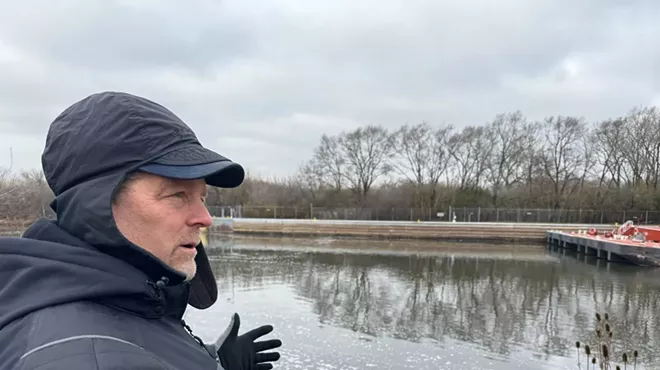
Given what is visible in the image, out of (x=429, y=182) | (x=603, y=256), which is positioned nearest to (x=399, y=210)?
(x=429, y=182)

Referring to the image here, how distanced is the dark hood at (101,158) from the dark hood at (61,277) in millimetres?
35

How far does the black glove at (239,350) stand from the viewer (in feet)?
6.70

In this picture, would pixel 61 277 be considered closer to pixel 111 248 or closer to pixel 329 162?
pixel 111 248

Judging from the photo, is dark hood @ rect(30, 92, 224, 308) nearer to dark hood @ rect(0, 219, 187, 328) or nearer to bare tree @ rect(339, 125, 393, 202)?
dark hood @ rect(0, 219, 187, 328)

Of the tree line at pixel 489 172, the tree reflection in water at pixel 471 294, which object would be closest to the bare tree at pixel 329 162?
the tree line at pixel 489 172

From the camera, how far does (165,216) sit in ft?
4.14

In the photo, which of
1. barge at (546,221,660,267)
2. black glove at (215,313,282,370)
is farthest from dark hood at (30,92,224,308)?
barge at (546,221,660,267)

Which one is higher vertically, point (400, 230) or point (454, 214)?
point (454, 214)

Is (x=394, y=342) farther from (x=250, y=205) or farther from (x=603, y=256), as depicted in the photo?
(x=250, y=205)

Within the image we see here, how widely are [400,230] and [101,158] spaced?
127 feet

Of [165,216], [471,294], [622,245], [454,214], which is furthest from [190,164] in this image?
[454,214]

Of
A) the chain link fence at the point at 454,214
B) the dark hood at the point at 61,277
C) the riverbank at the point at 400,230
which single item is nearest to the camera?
the dark hood at the point at 61,277

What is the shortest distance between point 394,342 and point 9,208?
29.9 feet

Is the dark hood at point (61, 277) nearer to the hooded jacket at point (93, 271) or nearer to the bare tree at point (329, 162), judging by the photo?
the hooded jacket at point (93, 271)
